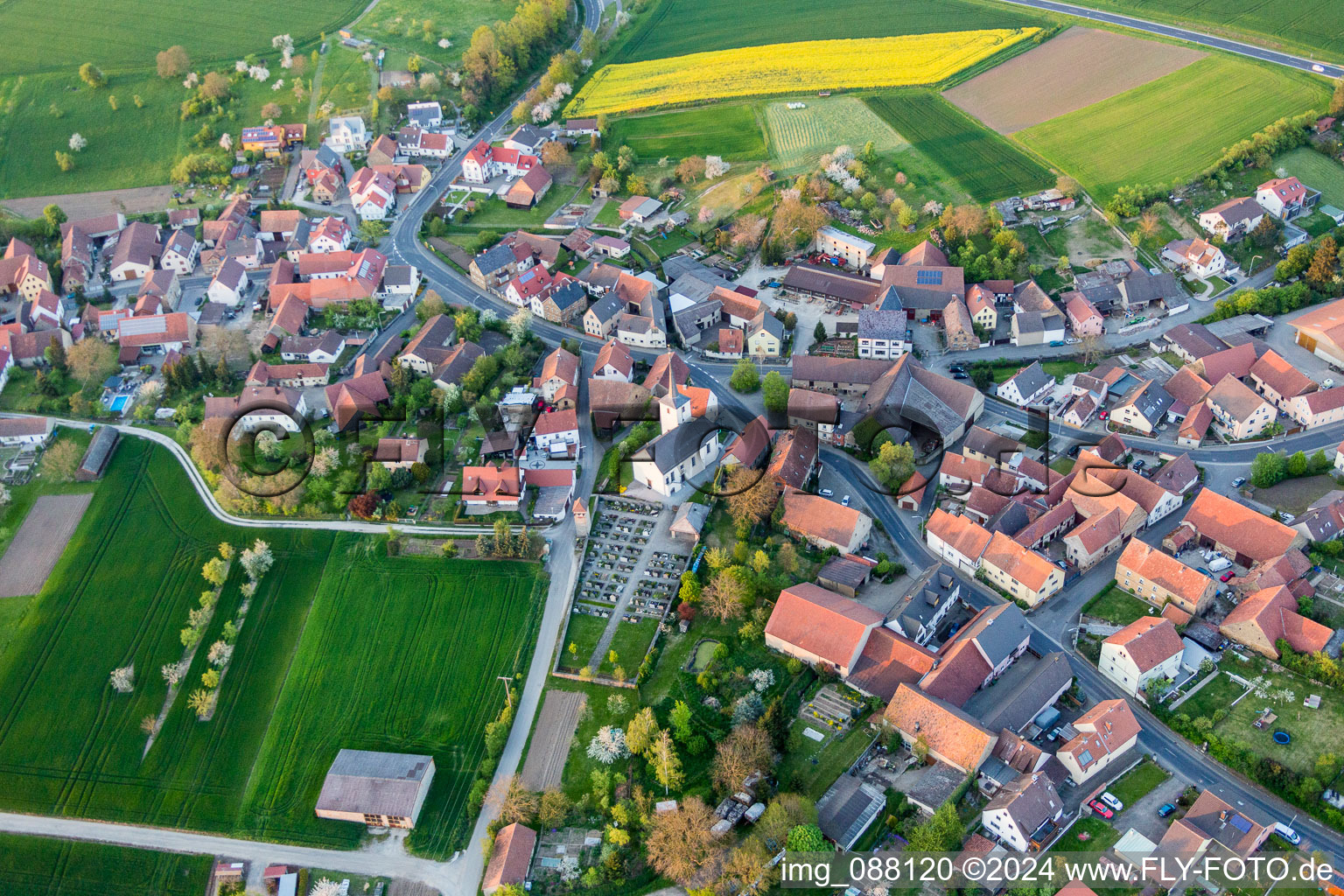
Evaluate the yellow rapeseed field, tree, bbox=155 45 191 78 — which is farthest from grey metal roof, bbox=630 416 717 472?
tree, bbox=155 45 191 78

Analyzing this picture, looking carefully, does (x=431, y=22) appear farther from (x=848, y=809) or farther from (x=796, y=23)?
(x=848, y=809)

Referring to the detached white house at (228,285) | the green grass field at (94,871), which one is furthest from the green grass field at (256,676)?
the detached white house at (228,285)

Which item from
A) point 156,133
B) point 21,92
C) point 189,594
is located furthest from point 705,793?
point 21,92

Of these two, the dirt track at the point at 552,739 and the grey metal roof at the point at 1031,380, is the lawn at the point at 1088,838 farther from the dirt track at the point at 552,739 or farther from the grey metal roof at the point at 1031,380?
the grey metal roof at the point at 1031,380

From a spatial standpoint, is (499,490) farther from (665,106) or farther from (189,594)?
(665,106)

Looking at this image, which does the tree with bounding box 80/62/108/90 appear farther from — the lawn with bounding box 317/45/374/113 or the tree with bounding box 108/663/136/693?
the tree with bounding box 108/663/136/693

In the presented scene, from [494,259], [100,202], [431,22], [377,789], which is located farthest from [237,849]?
[431,22]
